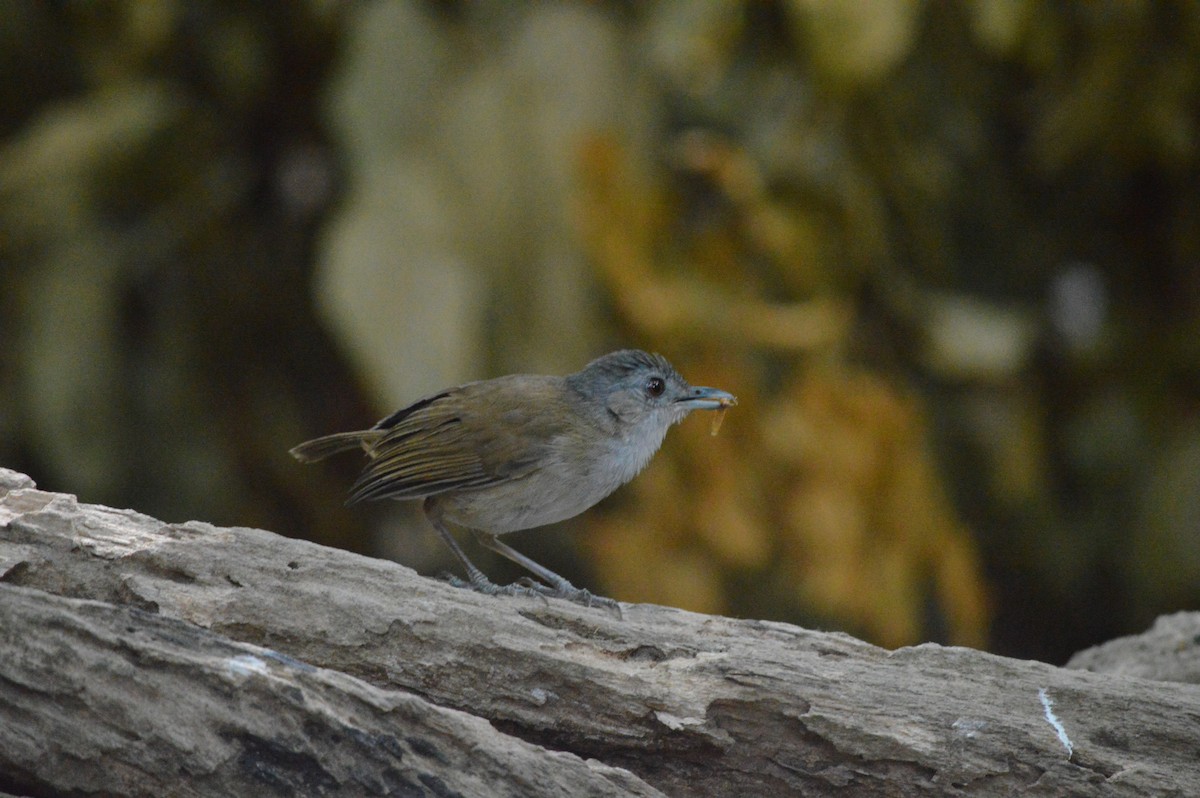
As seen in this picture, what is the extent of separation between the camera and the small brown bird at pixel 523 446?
13.5ft

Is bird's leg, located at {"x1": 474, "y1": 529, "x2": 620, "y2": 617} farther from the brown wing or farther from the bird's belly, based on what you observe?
the brown wing

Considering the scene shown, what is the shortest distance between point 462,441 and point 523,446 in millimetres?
184

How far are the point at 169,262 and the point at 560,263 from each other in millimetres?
2135

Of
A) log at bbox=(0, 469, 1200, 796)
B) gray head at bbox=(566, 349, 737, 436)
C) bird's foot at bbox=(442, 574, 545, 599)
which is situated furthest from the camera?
gray head at bbox=(566, 349, 737, 436)

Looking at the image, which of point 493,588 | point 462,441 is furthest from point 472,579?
point 462,441

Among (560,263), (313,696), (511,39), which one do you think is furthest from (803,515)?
(313,696)

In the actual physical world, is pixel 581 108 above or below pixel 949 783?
above

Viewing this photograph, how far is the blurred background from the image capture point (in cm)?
641

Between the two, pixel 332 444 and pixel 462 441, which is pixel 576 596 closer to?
pixel 462 441

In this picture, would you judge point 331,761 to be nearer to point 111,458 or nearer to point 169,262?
point 111,458

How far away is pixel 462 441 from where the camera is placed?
415 centimetres

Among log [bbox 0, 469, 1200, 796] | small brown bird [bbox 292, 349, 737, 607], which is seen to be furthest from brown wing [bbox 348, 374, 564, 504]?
log [bbox 0, 469, 1200, 796]

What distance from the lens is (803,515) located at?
6473 mm

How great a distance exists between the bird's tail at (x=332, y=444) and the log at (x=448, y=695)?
2.81 feet
